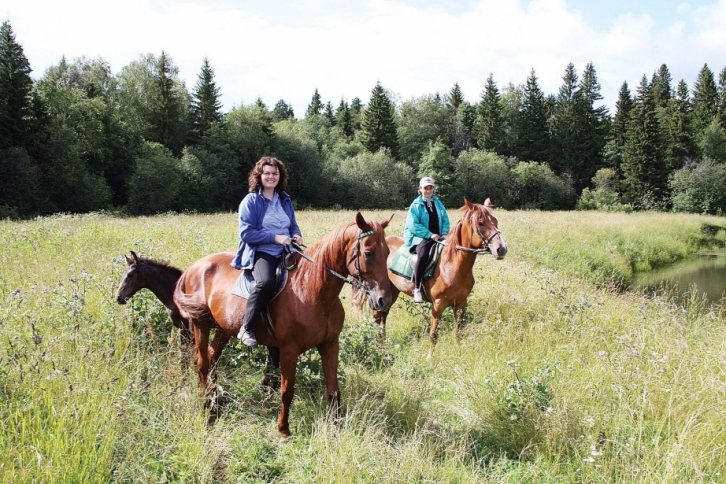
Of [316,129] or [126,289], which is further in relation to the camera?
[316,129]

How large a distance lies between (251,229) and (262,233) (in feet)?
0.39

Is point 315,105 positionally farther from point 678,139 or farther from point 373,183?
point 678,139

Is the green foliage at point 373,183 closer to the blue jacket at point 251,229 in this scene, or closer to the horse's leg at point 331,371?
the blue jacket at point 251,229

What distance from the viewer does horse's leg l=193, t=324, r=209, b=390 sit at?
4.80 m

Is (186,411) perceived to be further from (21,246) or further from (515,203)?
(515,203)

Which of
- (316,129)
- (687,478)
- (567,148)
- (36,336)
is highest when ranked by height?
(316,129)

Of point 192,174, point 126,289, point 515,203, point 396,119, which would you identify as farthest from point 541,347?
point 396,119

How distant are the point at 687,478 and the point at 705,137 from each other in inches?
2421

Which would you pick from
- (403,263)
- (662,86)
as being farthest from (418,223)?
(662,86)

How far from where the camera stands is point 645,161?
158 feet

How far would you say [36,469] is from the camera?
2879mm

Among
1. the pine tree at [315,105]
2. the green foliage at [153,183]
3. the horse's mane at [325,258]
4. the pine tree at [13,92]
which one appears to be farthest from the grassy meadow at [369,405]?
the pine tree at [315,105]

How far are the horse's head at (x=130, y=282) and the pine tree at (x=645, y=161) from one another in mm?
52707

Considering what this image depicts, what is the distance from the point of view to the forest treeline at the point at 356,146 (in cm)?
2919
